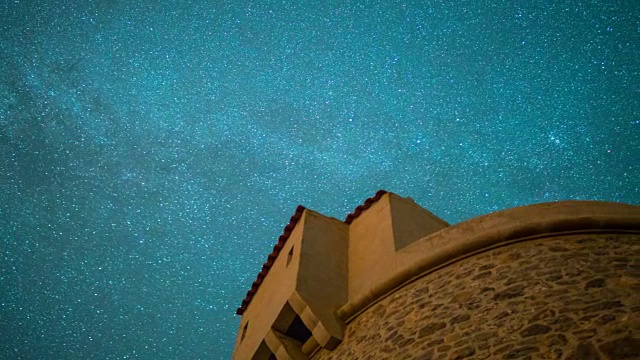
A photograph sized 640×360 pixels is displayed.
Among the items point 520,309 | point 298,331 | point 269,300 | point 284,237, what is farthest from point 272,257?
point 520,309

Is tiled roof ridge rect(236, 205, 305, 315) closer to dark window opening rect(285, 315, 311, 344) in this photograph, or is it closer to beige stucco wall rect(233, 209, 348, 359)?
beige stucco wall rect(233, 209, 348, 359)

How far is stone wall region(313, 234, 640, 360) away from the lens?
445 cm

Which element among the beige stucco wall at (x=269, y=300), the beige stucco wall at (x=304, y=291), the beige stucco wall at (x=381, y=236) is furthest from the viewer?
the beige stucco wall at (x=269, y=300)

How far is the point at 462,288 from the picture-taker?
5.72 m

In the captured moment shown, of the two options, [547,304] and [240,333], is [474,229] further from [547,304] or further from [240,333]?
[240,333]

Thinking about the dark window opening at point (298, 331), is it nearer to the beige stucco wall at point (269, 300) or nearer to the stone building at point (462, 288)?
the stone building at point (462, 288)

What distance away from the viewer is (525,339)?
4.60m

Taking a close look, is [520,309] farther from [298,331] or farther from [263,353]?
[263,353]

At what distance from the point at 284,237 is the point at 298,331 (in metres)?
2.12

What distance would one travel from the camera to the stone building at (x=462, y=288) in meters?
4.65

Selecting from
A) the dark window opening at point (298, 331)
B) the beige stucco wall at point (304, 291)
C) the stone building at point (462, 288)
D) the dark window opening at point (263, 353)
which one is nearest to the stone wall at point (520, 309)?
the stone building at point (462, 288)

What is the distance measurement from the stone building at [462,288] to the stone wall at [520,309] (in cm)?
1

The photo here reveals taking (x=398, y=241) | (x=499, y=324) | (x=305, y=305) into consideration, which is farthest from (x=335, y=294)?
(x=499, y=324)

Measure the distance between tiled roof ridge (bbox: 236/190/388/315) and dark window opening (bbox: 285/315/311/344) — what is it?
80.5 inches
